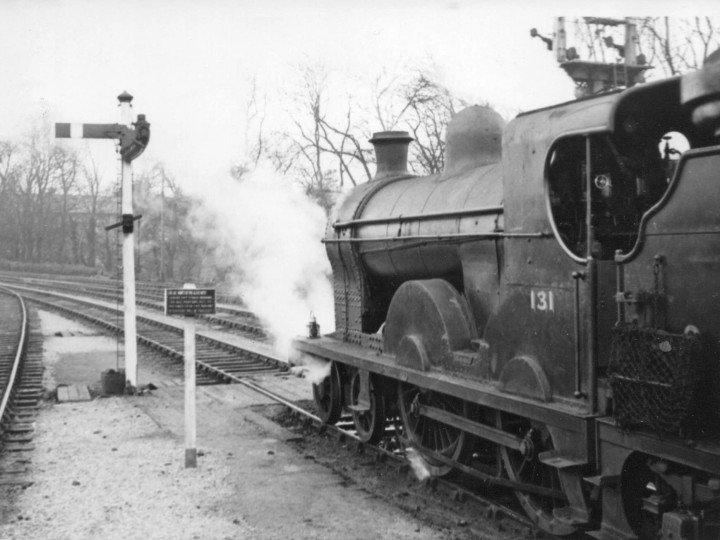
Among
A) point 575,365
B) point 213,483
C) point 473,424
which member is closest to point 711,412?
point 575,365

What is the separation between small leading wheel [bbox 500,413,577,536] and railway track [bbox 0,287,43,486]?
4.17 m

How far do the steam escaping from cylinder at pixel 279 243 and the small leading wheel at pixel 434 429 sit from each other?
9.47 feet

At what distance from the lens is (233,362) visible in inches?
533

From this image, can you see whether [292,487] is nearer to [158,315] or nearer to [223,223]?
[223,223]

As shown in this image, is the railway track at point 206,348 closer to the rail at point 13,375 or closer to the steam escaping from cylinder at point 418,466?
the rail at point 13,375

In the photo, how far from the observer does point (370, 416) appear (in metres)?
7.61

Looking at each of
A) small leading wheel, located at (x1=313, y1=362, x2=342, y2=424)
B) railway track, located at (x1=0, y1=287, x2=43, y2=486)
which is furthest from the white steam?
railway track, located at (x1=0, y1=287, x2=43, y2=486)

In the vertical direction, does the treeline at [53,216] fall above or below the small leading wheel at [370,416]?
above

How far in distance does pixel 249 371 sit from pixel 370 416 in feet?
17.9

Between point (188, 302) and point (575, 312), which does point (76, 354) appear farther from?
point (575, 312)

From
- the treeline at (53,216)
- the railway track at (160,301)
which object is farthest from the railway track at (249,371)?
the treeline at (53,216)

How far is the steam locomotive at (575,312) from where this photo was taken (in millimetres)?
3691

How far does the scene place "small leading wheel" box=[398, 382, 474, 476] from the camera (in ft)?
20.0

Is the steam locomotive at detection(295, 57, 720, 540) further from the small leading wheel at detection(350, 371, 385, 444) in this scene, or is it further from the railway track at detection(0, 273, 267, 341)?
the railway track at detection(0, 273, 267, 341)
